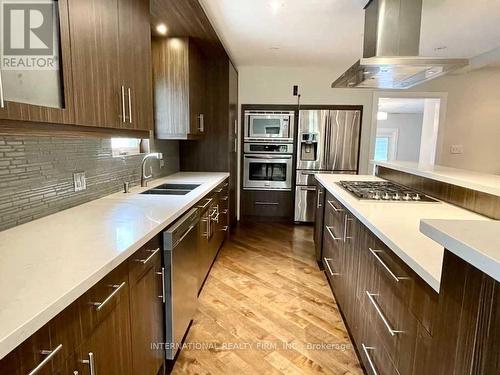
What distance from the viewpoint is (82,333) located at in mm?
953

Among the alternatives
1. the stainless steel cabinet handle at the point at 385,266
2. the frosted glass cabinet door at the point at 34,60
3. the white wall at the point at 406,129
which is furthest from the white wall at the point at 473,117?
the frosted glass cabinet door at the point at 34,60

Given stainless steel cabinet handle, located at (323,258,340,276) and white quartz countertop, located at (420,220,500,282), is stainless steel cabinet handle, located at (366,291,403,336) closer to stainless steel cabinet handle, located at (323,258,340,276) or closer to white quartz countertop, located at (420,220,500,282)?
white quartz countertop, located at (420,220,500,282)

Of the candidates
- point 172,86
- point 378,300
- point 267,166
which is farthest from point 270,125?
point 378,300

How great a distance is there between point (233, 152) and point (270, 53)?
1400mm

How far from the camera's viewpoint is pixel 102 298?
1060 millimetres

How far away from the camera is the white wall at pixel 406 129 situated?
30.2 ft

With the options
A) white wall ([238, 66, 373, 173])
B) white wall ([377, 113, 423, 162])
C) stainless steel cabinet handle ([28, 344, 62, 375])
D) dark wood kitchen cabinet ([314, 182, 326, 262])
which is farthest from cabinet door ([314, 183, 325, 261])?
white wall ([377, 113, 423, 162])

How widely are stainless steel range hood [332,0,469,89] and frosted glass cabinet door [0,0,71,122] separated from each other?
187 centimetres

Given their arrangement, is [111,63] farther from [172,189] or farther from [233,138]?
[233,138]

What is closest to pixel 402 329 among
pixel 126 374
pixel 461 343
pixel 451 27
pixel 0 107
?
pixel 461 343

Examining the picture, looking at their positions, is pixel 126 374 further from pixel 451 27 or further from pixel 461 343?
pixel 451 27

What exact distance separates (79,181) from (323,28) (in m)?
2.62

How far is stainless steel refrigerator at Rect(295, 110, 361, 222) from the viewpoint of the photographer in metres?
4.75

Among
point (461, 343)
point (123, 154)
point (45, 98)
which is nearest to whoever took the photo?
point (461, 343)
